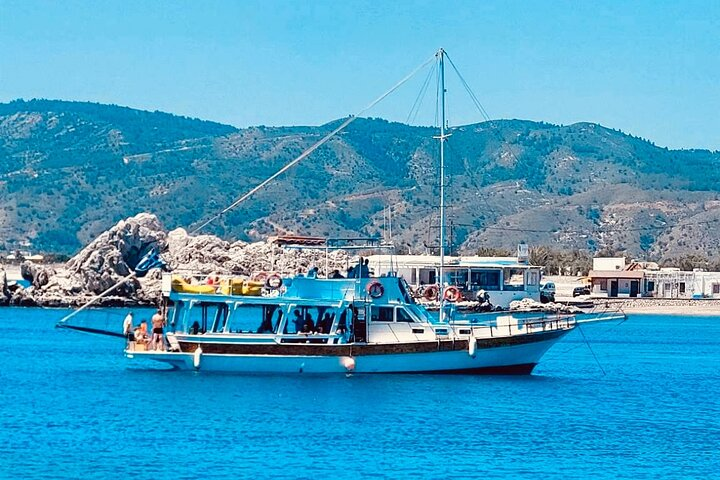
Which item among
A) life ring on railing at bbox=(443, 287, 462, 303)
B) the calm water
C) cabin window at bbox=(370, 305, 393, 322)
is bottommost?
the calm water

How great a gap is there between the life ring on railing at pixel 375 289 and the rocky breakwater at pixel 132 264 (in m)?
50.1

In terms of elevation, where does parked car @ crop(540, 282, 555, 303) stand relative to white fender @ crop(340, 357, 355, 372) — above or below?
above

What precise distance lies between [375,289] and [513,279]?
7195cm

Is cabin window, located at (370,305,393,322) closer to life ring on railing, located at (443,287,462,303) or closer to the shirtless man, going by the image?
life ring on railing, located at (443,287,462,303)

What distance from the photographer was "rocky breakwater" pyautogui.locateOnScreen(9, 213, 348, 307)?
96.7 metres

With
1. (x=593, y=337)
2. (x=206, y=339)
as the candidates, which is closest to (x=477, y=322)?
(x=206, y=339)

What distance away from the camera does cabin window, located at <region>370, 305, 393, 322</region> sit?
141ft

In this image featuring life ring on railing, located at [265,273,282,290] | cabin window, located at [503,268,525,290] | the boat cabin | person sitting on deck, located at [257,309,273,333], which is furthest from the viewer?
cabin window, located at [503,268,525,290]

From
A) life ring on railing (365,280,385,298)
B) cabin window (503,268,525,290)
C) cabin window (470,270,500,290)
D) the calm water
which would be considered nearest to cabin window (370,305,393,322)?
life ring on railing (365,280,385,298)

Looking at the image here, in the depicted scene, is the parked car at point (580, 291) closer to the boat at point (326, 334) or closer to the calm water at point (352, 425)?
the calm water at point (352, 425)

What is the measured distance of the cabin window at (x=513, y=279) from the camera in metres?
105

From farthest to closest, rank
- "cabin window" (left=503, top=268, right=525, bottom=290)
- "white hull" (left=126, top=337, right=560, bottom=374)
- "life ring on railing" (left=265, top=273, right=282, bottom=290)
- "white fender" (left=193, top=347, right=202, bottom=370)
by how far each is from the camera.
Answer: "cabin window" (left=503, top=268, right=525, bottom=290) < "life ring on railing" (left=265, top=273, right=282, bottom=290) < "white hull" (left=126, top=337, right=560, bottom=374) < "white fender" (left=193, top=347, right=202, bottom=370)

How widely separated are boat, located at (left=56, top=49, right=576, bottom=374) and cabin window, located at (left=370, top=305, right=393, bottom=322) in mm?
32

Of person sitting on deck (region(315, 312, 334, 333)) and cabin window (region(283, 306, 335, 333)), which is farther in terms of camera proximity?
person sitting on deck (region(315, 312, 334, 333))
